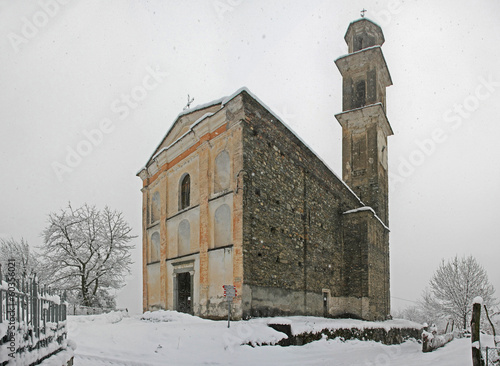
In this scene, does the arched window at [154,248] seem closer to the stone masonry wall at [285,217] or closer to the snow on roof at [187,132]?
the snow on roof at [187,132]

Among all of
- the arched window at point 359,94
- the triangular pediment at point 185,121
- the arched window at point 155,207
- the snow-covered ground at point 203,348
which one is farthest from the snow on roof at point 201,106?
the arched window at point 359,94

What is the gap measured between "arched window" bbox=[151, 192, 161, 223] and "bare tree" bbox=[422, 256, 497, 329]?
2469cm

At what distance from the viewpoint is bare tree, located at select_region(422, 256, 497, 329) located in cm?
3131

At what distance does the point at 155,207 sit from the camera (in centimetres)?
1956

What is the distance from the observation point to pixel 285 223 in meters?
15.1

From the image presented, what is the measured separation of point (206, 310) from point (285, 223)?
420 cm

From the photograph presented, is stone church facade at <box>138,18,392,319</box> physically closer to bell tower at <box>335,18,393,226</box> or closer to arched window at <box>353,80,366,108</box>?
bell tower at <box>335,18,393,226</box>

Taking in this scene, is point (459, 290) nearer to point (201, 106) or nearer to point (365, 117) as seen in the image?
point (365, 117)

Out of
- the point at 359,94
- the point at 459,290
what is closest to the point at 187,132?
the point at 359,94

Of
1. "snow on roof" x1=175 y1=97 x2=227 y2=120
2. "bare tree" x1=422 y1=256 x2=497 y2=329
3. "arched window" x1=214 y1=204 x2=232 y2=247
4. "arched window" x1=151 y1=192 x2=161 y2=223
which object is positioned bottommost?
"bare tree" x1=422 y1=256 x2=497 y2=329

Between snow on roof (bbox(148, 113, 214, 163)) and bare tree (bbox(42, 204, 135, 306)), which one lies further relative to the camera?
bare tree (bbox(42, 204, 135, 306))

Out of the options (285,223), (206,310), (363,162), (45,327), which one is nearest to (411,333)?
(363,162)

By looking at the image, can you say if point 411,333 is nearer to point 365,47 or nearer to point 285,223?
point 285,223

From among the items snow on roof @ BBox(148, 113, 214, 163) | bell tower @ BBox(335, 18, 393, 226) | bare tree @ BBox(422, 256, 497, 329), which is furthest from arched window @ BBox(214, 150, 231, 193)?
bare tree @ BBox(422, 256, 497, 329)
